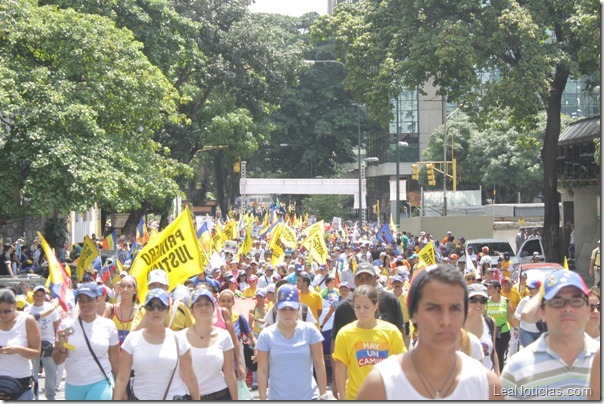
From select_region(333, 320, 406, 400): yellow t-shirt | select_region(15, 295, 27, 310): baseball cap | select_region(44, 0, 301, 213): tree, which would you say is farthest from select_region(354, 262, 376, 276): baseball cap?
select_region(44, 0, 301, 213): tree

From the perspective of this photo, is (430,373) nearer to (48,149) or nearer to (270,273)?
(270,273)

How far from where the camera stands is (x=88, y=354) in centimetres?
787

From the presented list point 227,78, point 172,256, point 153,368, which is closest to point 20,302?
point 172,256

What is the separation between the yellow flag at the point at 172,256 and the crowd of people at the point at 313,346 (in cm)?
32

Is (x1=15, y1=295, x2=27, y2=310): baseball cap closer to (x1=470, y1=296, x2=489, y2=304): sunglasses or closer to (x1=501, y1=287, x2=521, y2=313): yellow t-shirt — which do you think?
(x1=470, y1=296, x2=489, y2=304): sunglasses

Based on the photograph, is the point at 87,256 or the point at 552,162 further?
the point at 552,162

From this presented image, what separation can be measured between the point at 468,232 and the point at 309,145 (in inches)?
1242

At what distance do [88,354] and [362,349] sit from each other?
2048 mm

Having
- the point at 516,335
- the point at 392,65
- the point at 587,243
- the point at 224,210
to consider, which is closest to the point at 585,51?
the point at 392,65

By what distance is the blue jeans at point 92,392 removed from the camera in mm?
7801

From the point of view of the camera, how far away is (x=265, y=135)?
5022 centimetres

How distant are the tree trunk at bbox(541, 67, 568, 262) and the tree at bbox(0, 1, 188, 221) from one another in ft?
36.2

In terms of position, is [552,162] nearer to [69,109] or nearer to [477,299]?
[69,109]

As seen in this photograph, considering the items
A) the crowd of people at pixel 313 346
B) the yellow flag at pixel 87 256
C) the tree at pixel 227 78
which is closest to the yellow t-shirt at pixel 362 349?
the crowd of people at pixel 313 346
